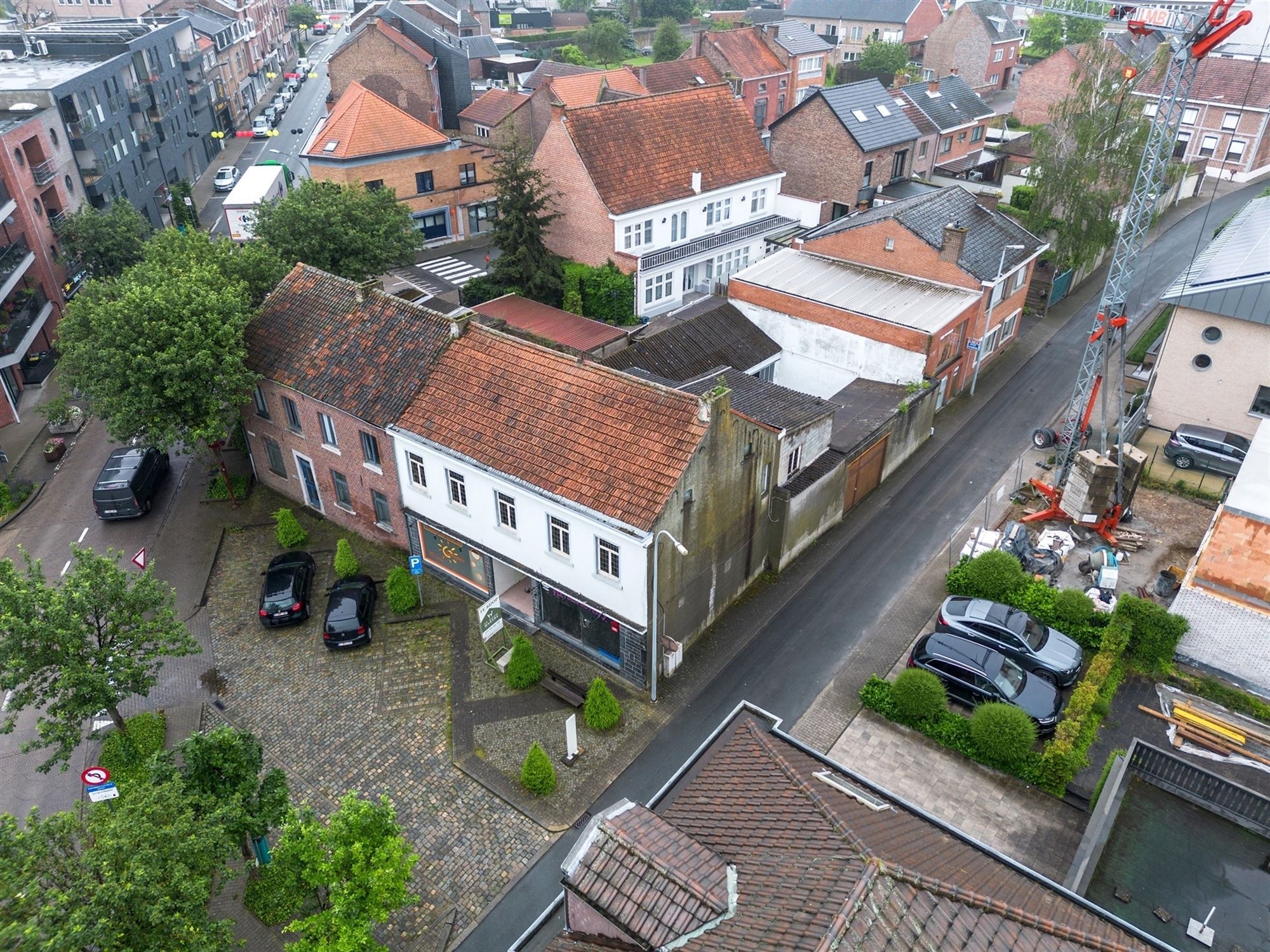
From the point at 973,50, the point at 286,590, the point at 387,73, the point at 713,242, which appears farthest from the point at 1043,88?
the point at 286,590

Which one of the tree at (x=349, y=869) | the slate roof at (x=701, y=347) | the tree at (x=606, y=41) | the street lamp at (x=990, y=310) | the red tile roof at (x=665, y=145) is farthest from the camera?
the tree at (x=606, y=41)

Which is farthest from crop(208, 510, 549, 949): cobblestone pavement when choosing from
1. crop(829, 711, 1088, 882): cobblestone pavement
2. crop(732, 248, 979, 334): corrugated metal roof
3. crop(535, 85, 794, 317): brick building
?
crop(535, 85, 794, 317): brick building

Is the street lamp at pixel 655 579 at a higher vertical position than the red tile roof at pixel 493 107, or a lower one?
lower

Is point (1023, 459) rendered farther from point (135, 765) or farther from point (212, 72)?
point (212, 72)

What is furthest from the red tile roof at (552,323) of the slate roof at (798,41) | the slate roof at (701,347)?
the slate roof at (798,41)

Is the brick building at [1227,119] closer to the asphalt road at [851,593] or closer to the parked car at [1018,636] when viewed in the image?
the asphalt road at [851,593]

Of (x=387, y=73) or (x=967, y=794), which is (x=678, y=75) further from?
(x=967, y=794)
